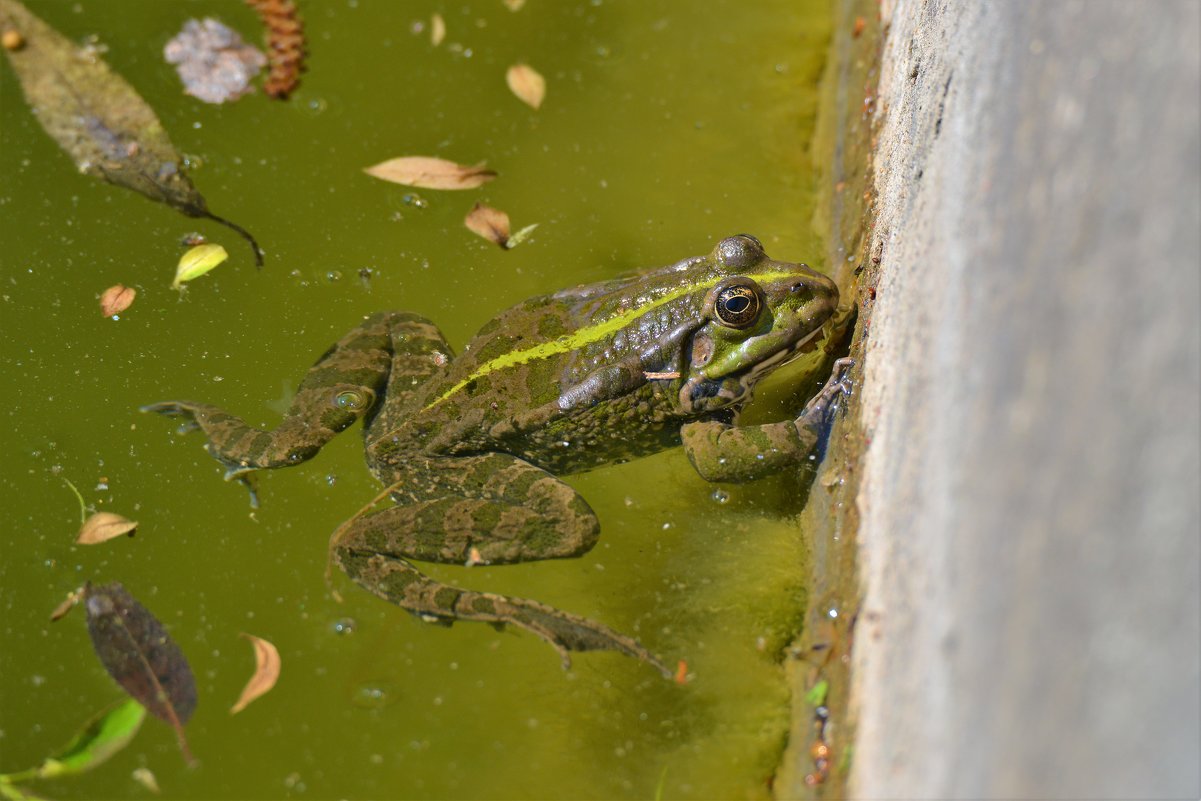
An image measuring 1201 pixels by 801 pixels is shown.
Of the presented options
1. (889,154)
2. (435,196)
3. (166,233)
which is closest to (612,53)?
(435,196)

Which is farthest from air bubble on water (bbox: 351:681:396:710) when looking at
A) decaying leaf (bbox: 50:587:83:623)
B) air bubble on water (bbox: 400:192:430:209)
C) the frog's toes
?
air bubble on water (bbox: 400:192:430:209)

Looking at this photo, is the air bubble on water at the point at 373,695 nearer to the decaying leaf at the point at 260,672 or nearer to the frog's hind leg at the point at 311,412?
the decaying leaf at the point at 260,672

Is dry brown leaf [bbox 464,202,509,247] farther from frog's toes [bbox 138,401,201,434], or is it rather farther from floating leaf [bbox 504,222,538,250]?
frog's toes [bbox 138,401,201,434]

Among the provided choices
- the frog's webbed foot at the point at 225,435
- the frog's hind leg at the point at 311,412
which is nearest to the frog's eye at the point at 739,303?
the frog's hind leg at the point at 311,412

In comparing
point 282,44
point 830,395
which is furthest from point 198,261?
point 830,395

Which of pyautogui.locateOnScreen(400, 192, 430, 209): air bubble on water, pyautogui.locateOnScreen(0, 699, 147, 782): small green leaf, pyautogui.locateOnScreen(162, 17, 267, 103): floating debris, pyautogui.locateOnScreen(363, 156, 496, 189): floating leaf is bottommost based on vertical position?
pyautogui.locateOnScreen(0, 699, 147, 782): small green leaf

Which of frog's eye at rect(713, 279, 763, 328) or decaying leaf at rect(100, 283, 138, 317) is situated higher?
frog's eye at rect(713, 279, 763, 328)

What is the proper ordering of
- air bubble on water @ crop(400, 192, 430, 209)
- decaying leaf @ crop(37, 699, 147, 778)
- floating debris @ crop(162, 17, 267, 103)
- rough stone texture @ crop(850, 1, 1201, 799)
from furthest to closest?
floating debris @ crop(162, 17, 267, 103), air bubble on water @ crop(400, 192, 430, 209), decaying leaf @ crop(37, 699, 147, 778), rough stone texture @ crop(850, 1, 1201, 799)
